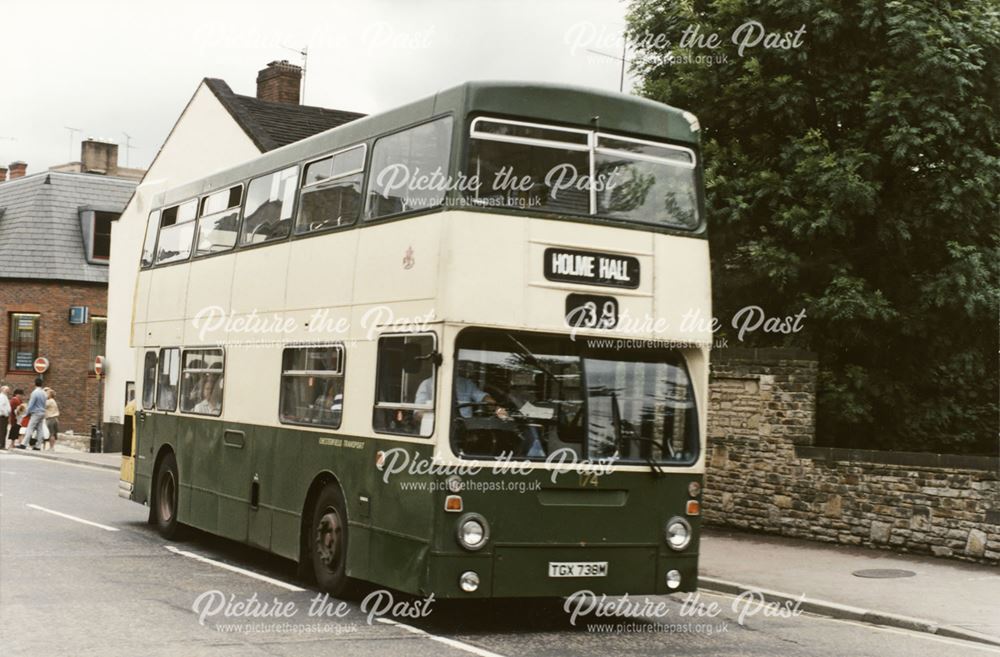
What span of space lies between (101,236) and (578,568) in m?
44.3

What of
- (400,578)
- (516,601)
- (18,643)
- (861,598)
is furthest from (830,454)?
(18,643)

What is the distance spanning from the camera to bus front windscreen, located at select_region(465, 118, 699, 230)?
10492mm

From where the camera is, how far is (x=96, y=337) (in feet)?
165

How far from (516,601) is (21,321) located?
40.7 metres

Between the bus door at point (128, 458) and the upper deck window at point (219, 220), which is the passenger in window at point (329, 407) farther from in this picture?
the bus door at point (128, 458)

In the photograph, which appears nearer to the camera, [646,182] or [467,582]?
[467,582]

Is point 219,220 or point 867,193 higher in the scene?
point 867,193

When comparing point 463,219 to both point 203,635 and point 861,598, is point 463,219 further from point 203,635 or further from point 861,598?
point 861,598

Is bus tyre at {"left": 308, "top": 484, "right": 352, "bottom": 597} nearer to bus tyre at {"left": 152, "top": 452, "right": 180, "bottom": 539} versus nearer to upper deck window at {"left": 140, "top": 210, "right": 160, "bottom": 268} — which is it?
bus tyre at {"left": 152, "top": 452, "right": 180, "bottom": 539}

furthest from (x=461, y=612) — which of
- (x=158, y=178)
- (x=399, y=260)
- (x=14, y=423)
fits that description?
(x=14, y=423)

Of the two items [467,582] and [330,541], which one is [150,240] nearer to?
[330,541]

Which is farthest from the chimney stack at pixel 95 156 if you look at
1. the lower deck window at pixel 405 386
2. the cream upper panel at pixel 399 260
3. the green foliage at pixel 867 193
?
the lower deck window at pixel 405 386

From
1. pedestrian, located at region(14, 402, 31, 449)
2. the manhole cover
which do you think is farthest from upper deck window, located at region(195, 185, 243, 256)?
pedestrian, located at region(14, 402, 31, 449)

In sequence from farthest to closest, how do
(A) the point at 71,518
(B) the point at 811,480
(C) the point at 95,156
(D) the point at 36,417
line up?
(C) the point at 95,156 → (D) the point at 36,417 → (A) the point at 71,518 → (B) the point at 811,480
